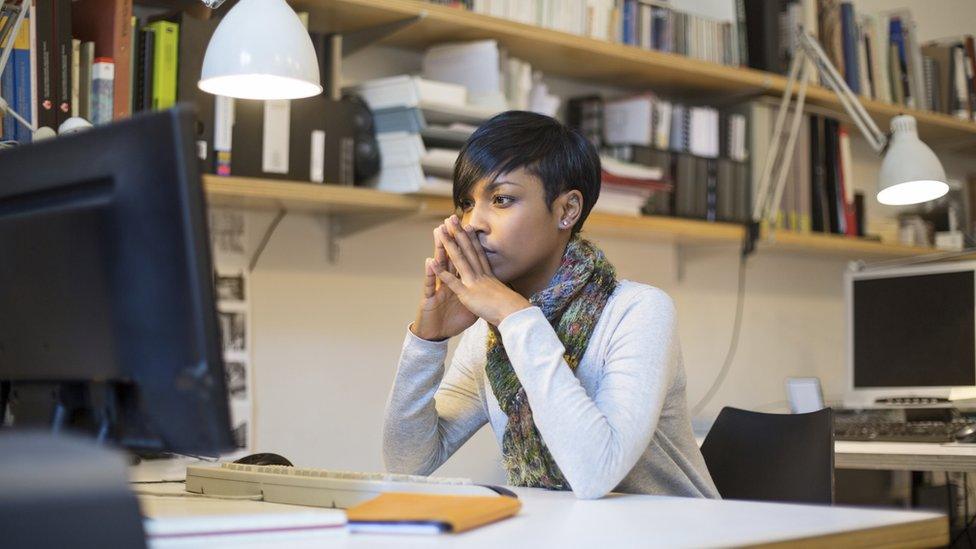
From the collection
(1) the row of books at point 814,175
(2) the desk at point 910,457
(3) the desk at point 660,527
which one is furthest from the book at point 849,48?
(3) the desk at point 660,527

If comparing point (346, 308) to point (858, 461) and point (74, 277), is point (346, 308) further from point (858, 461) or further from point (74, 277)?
point (74, 277)

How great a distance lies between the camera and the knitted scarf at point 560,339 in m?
1.53

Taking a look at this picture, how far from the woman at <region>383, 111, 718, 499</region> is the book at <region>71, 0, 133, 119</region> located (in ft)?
2.47

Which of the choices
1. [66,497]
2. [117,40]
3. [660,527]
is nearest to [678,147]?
[117,40]

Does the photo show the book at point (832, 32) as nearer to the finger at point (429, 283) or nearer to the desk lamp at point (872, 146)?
the desk lamp at point (872, 146)

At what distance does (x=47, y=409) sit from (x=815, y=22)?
9.46 feet

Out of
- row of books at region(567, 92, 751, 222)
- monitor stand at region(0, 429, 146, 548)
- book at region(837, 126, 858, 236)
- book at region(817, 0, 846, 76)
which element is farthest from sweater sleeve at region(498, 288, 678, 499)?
book at region(817, 0, 846, 76)

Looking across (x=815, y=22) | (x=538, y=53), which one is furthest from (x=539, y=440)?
(x=815, y=22)

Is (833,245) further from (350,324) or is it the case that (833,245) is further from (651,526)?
(651,526)

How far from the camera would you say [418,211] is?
243cm

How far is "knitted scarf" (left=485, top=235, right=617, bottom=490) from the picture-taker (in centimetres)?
153

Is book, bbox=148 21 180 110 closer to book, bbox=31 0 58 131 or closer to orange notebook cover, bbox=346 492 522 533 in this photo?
book, bbox=31 0 58 131

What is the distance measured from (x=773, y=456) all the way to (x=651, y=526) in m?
0.76

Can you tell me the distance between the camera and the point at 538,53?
9.25ft
